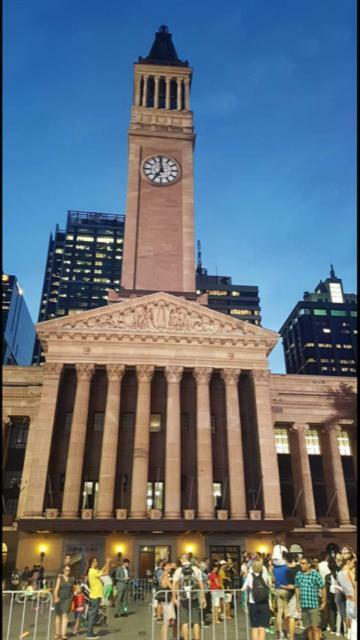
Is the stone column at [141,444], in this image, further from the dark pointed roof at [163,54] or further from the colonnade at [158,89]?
the dark pointed roof at [163,54]

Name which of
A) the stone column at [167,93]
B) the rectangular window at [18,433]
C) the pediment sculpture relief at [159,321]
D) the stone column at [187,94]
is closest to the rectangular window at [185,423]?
the pediment sculpture relief at [159,321]

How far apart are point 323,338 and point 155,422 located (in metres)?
131

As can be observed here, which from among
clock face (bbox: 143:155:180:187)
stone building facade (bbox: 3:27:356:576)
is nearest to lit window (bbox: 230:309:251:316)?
clock face (bbox: 143:155:180:187)

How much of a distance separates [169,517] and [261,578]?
1024 inches

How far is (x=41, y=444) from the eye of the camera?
4094 centimetres

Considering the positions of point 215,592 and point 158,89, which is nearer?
point 215,592

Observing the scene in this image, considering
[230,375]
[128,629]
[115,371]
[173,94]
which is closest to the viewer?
[128,629]

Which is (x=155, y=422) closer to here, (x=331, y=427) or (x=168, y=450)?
(x=168, y=450)

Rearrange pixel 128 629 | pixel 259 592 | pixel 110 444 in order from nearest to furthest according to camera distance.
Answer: pixel 259 592
pixel 128 629
pixel 110 444

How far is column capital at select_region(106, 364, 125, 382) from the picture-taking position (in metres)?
44.5

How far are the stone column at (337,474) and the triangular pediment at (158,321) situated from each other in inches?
448

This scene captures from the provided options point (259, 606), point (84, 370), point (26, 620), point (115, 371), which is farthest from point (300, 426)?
point (259, 606)

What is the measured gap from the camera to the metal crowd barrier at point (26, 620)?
1628 centimetres

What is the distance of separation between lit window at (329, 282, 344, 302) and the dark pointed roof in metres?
132
